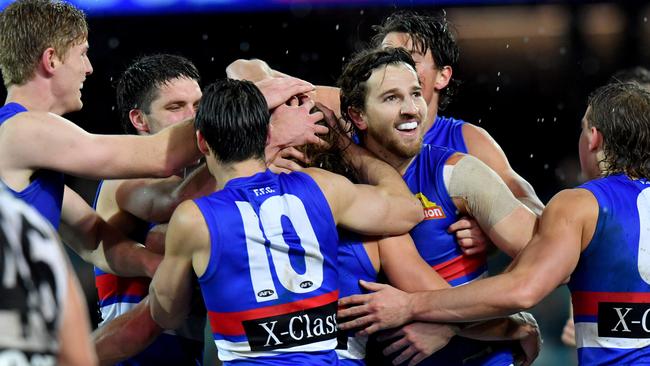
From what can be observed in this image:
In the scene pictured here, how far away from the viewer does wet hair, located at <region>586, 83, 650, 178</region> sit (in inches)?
161

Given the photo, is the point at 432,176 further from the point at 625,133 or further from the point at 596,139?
the point at 625,133

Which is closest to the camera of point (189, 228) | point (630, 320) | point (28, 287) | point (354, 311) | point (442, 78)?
point (28, 287)

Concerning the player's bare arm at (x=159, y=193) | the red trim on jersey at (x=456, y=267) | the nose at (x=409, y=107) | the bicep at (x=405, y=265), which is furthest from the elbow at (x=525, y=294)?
the player's bare arm at (x=159, y=193)

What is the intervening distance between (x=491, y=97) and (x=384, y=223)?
7289mm

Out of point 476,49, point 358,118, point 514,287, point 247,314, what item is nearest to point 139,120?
point 358,118

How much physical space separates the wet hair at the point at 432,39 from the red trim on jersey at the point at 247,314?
7.07ft

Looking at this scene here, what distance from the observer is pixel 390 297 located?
408cm

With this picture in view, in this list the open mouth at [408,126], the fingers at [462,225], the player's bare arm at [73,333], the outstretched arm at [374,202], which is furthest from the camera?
the open mouth at [408,126]

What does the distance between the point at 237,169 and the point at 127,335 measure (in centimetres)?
115

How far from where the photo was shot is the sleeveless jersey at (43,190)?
4.04 metres

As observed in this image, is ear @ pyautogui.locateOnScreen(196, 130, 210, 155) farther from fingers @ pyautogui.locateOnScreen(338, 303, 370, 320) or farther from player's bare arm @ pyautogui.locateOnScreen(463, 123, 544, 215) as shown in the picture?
player's bare arm @ pyautogui.locateOnScreen(463, 123, 544, 215)

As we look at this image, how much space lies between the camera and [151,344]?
195 inches

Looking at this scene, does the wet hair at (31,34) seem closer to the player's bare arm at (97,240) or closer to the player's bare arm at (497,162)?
the player's bare arm at (97,240)

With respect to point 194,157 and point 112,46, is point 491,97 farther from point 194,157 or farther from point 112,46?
point 194,157
